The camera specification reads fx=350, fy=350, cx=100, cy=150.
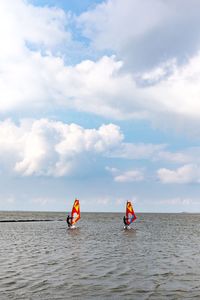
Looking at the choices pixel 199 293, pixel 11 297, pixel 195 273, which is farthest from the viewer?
pixel 195 273

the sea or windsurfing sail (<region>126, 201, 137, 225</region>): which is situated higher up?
windsurfing sail (<region>126, 201, 137, 225</region>)

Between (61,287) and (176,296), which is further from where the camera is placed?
(61,287)

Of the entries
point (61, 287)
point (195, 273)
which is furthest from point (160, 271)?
point (61, 287)

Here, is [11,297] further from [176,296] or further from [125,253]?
[125,253]

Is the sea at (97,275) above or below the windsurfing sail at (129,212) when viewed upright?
below

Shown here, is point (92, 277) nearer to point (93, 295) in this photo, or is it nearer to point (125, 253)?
point (93, 295)

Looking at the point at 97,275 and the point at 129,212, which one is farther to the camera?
the point at 129,212

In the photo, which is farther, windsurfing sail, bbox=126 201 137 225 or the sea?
windsurfing sail, bbox=126 201 137 225

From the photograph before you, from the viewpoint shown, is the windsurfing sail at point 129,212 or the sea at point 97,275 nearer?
the sea at point 97,275

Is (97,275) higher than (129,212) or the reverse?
the reverse

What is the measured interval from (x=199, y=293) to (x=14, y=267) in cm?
1156

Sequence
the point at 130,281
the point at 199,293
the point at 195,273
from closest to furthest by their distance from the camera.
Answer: the point at 199,293, the point at 130,281, the point at 195,273

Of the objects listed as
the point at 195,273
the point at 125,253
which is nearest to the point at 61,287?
the point at 195,273

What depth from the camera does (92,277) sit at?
1928 cm
